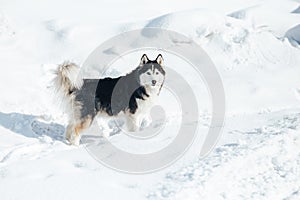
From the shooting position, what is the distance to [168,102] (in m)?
8.98

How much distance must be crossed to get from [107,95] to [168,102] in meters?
1.76

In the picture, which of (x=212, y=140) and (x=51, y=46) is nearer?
(x=212, y=140)

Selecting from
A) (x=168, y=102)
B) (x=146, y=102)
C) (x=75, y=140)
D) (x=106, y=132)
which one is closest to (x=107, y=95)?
(x=146, y=102)

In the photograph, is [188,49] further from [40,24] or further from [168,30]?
[40,24]

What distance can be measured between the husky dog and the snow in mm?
586

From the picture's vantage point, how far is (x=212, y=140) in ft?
21.1

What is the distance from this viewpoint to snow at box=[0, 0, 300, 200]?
199 inches

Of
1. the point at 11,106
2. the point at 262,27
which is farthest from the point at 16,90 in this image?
the point at 262,27

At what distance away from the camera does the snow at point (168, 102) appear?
507 centimetres

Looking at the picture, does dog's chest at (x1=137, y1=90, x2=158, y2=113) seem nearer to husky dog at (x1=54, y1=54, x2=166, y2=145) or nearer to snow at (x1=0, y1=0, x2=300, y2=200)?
husky dog at (x1=54, y1=54, x2=166, y2=145)

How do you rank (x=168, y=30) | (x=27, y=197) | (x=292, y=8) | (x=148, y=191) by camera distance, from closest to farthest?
(x=27, y=197)
(x=148, y=191)
(x=168, y=30)
(x=292, y=8)

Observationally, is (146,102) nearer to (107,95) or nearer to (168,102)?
(107,95)

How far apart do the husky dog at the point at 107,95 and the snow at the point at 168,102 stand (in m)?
0.59

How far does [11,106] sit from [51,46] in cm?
411
